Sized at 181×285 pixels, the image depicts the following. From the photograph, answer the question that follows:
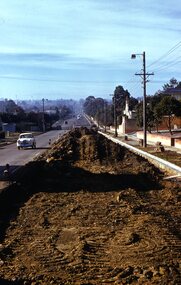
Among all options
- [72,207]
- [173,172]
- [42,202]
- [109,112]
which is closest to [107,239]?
[72,207]

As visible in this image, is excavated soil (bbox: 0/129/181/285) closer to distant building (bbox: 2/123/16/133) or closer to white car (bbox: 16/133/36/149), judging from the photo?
white car (bbox: 16/133/36/149)

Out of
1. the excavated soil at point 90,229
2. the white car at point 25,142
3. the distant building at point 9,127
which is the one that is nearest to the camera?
the excavated soil at point 90,229

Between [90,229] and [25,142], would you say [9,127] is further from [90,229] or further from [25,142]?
[90,229]

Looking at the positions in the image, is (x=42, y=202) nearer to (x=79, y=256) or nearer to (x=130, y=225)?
(x=130, y=225)

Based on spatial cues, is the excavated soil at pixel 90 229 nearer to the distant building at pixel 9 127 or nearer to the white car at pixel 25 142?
the white car at pixel 25 142

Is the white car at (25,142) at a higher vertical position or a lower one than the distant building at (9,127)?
higher

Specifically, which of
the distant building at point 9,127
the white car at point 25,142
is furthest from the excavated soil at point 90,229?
the distant building at point 9,127

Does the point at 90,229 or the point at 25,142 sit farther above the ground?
the point at 90,229

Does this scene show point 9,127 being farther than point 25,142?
Yes

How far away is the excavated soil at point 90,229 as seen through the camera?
955 centimetres

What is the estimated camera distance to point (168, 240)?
11.9m

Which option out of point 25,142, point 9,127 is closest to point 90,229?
point 25,142

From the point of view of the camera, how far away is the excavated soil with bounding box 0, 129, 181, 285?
31.3ft

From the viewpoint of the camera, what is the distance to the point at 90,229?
44.8 ft
